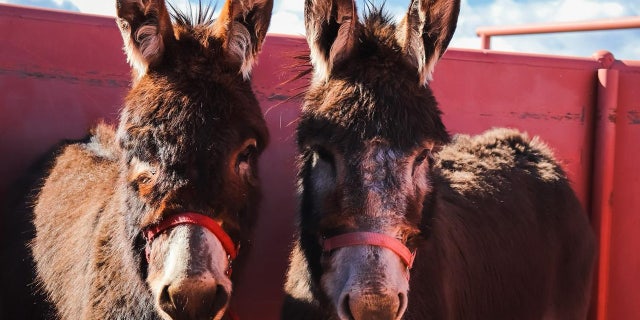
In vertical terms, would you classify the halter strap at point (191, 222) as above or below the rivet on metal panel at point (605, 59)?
below

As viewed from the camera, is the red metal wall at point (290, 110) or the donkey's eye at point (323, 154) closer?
the donkey's eye at point (323, 154)

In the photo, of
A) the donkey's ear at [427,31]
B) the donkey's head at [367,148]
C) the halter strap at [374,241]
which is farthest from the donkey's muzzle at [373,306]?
the donkey's ear at [427,31]

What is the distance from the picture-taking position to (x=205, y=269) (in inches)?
103

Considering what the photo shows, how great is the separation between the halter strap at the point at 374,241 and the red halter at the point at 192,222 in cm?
49

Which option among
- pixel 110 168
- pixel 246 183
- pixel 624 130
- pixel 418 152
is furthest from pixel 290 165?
pixel 624 130

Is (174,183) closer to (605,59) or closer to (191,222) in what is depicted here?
(191,222)

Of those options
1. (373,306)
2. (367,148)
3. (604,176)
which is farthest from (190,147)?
(604,176)

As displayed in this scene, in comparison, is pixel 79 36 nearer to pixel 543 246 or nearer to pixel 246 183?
pixel 246 183

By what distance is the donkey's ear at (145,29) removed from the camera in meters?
3.10

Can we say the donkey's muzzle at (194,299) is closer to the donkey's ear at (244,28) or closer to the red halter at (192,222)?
the red halter at (192,222)

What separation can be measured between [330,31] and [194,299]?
60.7 inches

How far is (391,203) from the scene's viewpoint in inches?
108

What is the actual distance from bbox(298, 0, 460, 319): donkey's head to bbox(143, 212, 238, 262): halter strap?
46cm

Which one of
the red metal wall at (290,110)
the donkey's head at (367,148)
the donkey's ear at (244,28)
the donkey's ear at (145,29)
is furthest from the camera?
the red metal wall at (290,110)
